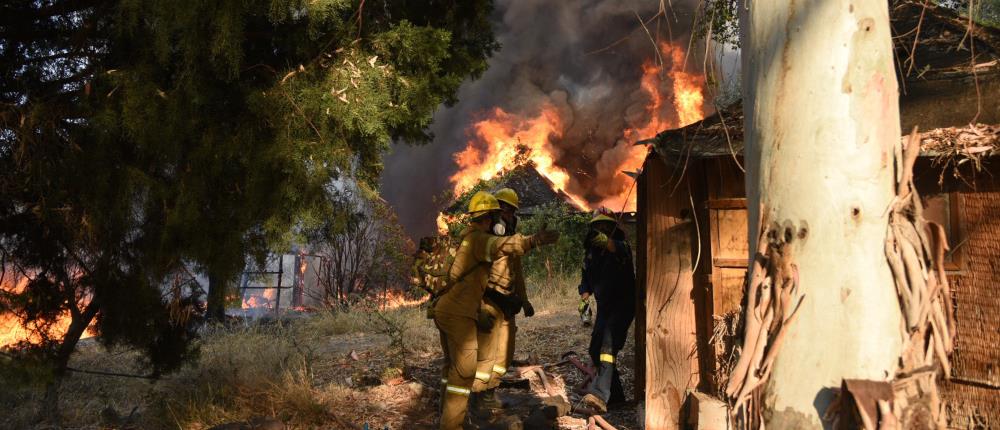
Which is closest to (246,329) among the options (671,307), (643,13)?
(671,307)

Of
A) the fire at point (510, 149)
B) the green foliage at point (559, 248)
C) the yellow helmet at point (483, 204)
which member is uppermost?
Answer: the fire at point (510, 149)

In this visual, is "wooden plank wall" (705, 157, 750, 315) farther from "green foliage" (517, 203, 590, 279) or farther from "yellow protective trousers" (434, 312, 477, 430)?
"green foliage" (517, 203, 590, 279)

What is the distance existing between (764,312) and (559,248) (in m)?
16.5

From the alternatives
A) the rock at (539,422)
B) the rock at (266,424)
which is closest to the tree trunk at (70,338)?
the rock at (266,424)

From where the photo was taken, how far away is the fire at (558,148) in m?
24.0

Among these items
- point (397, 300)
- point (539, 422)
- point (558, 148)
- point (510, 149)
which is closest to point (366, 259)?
point (397, 300)

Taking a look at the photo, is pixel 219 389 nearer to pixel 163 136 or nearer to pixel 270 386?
pixel 270 386

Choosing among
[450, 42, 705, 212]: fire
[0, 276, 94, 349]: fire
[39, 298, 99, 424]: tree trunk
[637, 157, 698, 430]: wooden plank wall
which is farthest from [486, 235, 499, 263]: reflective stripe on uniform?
[450, 42, 705, 212]: fire

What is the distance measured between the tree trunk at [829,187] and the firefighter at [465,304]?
11.2 ft

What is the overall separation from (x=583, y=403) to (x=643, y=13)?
2740cm

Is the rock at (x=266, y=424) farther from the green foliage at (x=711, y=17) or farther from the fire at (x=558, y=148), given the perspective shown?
the fire at (x=558, y=148)

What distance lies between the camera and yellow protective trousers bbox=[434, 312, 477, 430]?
205 inches

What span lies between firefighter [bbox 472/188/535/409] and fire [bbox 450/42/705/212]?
1568 cm

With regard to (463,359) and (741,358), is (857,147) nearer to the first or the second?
(741,358)
